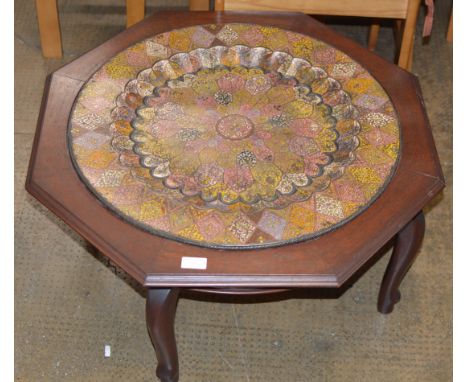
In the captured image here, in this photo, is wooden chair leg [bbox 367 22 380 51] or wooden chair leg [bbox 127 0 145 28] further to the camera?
wooden chair leg [bbox 367 22 380 51]

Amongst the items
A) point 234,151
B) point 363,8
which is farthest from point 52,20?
point 234,151

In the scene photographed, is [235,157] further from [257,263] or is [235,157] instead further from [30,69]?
[30,69]

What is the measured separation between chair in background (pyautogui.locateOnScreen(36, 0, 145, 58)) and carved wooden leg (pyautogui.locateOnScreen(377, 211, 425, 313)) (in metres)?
1.59

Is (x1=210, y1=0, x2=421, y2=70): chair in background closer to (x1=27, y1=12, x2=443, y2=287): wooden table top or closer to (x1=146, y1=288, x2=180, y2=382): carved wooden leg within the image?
(x1=27, y1=12, x2=443, y2=287): wooden table top

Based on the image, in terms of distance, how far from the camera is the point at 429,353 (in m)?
2.97

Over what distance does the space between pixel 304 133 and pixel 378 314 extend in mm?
766

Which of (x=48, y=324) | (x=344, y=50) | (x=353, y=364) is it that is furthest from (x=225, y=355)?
(x=344, y=50)

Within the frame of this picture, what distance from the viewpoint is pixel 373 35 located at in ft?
12.7

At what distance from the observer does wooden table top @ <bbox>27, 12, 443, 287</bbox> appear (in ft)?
7.77

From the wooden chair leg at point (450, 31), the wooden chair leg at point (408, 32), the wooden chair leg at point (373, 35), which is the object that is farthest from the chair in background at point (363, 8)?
the wooden chair leg at point (450, 31)

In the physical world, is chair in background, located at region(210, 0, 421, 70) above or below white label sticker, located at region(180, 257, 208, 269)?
above

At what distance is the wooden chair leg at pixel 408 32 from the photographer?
332 cm

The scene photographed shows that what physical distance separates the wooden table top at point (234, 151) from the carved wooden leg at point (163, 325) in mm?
134

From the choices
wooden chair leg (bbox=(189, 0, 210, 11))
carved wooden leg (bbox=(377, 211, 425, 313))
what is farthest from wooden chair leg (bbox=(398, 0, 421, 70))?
carved wooden leg (bbox=(377, 211, 425, 313))
